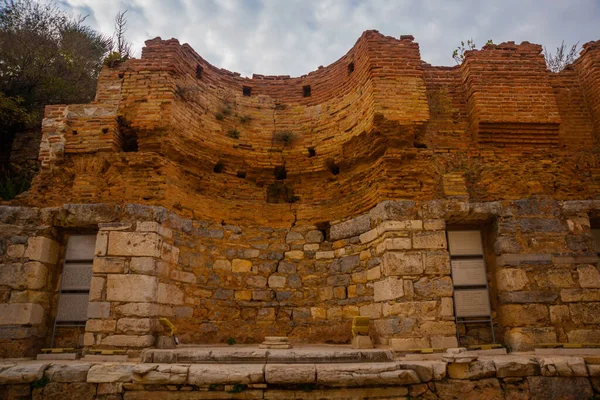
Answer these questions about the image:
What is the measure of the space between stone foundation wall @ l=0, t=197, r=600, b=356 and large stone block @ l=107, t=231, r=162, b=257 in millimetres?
17

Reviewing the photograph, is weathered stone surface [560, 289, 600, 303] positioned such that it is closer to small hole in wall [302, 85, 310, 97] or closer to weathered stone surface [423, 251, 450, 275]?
weathered stone surface [423, 251, 450, 275]

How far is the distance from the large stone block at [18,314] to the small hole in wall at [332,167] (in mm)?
6039

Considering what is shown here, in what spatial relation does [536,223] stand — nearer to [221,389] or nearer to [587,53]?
[587,53]

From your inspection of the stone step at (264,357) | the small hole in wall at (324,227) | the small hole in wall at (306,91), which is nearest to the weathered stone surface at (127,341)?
the stone step at (264,357)

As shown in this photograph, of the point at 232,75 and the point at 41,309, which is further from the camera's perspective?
the point at 232,75

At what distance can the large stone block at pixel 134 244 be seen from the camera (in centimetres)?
667

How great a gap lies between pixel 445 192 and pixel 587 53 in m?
4.95

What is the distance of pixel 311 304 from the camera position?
793 cm

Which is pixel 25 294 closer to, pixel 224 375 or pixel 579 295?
pixel 224 375

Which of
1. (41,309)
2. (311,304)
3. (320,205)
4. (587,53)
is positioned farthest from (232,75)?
(587,53)

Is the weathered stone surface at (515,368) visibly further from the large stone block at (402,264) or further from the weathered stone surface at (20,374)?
the weathered stone surface at (20,374)

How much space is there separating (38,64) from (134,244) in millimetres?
8850

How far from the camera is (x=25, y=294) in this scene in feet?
21.8

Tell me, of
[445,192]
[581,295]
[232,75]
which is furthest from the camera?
[232,75]
